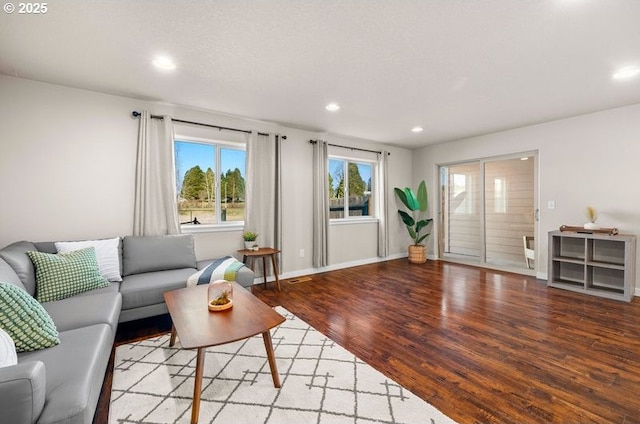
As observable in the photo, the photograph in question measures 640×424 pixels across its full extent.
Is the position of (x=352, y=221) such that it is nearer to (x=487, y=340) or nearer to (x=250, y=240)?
(x=250, y=240)

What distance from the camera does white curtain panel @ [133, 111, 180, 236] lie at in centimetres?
337

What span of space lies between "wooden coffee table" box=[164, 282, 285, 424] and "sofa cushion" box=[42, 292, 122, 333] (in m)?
0.39

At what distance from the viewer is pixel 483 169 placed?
17.4ft

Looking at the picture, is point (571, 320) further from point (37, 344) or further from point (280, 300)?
point (37, 344)

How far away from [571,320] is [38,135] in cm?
598

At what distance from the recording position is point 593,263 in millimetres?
3734

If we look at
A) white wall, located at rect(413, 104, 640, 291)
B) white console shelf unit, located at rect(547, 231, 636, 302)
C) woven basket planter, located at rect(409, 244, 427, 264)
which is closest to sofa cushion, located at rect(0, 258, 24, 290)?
woven basket planter, located at rect(409, 244, 427, 264)

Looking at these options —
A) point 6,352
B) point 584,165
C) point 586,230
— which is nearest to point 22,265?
point 6,352

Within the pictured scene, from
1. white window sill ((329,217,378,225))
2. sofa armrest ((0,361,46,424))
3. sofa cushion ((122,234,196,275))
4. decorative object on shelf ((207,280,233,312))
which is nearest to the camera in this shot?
sofa armrest ((0,361,46,424))

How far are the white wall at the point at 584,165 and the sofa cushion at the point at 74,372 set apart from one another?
565 cm

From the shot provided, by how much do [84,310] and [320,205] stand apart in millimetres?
3433

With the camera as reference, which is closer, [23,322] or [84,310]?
[23,322]

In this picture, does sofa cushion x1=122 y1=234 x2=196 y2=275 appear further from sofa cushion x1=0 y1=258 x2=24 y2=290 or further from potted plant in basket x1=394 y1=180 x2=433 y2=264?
potted plant in basket x1=394 y1=180 x2=433 y2=264

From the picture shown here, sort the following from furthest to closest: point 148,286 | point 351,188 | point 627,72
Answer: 1. point 351,188
2. point 627,72
3. point 148,286
